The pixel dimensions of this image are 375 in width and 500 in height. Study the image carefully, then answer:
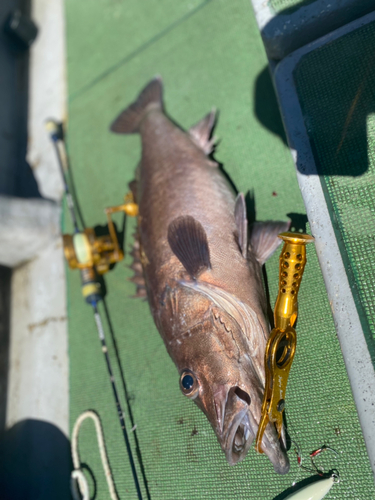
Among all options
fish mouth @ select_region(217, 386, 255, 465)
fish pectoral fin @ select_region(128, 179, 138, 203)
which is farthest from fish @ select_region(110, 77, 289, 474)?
fish pectoral fin @ select_region(128, 179, 138, 203)

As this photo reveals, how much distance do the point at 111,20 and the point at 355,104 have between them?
2987 millimetres

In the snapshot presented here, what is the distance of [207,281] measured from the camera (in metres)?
2.05

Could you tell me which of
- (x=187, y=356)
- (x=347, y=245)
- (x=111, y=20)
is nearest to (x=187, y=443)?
(x=187, y=356)

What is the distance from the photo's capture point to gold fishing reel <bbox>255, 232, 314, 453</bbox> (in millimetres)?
1831

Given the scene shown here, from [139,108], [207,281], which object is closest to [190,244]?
[207,281]

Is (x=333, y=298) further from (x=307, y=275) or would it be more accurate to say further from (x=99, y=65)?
(x=99, y=65)

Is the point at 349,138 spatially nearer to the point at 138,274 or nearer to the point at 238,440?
the point at 138,274

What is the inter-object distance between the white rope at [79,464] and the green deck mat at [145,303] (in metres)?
0.05

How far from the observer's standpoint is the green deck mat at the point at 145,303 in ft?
6.94

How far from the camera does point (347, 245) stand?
193cm

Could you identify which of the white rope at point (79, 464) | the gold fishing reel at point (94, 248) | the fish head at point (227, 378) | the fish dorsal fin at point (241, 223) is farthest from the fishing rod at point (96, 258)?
the fish head at point (227, 378)

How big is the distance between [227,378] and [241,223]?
0.89m

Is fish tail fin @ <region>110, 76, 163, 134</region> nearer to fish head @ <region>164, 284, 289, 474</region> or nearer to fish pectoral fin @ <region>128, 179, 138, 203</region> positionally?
fish pectoral fin @ <region>128, 179, 138, 203</region>

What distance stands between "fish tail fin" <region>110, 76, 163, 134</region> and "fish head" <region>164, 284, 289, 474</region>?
184 cm
